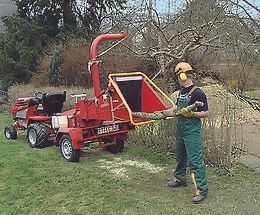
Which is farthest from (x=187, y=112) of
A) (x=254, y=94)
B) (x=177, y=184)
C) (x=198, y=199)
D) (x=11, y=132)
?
(x=11, y=132)

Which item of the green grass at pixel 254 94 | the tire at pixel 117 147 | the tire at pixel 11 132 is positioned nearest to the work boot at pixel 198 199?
the tire at pixel 117 147

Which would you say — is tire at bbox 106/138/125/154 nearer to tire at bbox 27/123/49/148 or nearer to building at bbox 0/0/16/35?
tire at bbox 27/123/49/148

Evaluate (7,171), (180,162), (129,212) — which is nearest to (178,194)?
(180,162)

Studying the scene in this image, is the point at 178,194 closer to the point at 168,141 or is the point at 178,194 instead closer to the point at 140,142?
the point at 168,141

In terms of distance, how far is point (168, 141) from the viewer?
7715 millimetres

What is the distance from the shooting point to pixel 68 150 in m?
7.61

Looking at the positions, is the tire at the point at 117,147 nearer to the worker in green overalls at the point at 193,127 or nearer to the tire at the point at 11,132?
the worker in green overalls at the point at 193,127

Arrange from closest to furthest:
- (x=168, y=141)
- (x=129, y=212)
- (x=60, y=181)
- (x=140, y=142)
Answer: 1. (x=129, y=212)
2. (x=60, y=181)
3. (x=168, y=141)
4. (x=140, y=142)

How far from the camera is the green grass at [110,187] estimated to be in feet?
17.7

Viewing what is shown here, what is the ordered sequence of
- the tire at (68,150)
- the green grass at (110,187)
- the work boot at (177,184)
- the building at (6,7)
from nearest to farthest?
the green grass at (110,187) → the work boot at (177,184) → the tire at (68,150) → the building at (6,7)

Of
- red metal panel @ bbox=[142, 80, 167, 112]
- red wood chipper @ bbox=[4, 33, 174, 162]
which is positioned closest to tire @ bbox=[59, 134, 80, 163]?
red wood chipper @ bbox=[4, 33, 174, 162]

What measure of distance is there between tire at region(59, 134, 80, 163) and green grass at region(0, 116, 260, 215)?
12cm

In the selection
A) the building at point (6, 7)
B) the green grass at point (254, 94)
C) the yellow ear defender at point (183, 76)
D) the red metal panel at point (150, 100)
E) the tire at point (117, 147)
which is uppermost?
the building at point (6, 7)

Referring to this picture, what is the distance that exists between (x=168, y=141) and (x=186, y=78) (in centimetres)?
246
